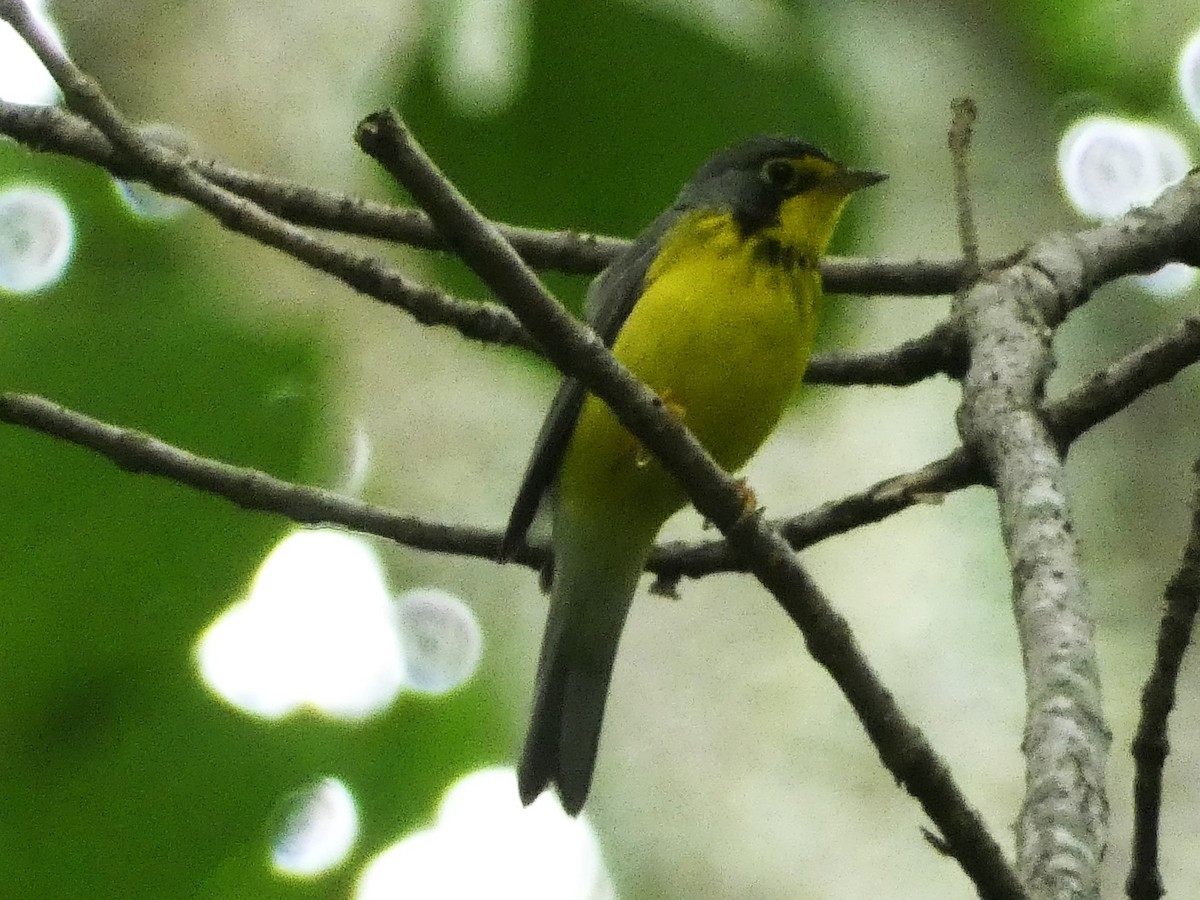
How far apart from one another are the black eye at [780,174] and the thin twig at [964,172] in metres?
0.41

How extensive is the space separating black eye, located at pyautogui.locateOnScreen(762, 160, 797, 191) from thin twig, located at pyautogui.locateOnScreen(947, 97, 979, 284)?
1.33ft

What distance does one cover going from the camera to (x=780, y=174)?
320cm

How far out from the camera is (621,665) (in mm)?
5254

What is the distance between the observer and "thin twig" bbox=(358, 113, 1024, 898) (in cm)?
159

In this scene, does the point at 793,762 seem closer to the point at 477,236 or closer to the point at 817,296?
the point at 817,296

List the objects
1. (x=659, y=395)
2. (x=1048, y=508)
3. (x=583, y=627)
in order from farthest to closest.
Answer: (x=583, y=627)
(x=659, y=395)
(x=1048, y=508)

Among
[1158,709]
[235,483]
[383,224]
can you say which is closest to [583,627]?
[235,483]

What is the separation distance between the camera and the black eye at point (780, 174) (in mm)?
3180

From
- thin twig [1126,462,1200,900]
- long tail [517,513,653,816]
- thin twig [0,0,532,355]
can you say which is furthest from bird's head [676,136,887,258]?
thin twig [1126,462,1200,900]

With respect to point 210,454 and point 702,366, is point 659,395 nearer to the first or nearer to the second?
point 702,366

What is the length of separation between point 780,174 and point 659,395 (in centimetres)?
73

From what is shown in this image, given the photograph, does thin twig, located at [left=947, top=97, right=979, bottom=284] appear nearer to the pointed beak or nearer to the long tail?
the pointed beak

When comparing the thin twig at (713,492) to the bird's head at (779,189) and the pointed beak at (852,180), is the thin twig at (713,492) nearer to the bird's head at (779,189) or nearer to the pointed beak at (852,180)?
the bird's head at (779,189)

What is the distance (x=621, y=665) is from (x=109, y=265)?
2.88m
